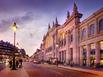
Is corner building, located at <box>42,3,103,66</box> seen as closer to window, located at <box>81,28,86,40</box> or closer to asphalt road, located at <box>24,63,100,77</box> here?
window, located at <box>81,28,86,40</box>

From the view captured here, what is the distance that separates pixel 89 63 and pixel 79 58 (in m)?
11.2

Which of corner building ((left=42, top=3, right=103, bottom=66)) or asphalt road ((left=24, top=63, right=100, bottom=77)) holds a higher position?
corner building ((left=42, top=3, right=103, bottom=66))

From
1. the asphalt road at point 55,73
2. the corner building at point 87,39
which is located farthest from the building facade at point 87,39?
the asphalt road at point 55,73

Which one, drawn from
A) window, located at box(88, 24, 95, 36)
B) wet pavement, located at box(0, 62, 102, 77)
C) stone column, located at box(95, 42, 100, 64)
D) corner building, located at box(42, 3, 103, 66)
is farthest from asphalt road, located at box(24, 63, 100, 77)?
window, located at box(88, 24, 95, 36)

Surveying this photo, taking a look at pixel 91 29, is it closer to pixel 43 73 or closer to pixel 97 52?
pixel 97 52

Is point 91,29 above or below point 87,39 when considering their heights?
above

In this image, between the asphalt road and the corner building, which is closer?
the asphalt road

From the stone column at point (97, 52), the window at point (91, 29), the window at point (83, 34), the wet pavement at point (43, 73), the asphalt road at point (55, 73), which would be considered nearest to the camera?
the wet pavement at point (43, 73)

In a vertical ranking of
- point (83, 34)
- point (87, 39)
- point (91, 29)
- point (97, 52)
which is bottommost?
point (97, 52)

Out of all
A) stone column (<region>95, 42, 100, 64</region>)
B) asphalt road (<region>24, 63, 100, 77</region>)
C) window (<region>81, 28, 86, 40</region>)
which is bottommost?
asphalt road (<region>24, 63, 100, 77</region>)

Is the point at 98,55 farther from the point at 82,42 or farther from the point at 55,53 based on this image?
the point at 55,53

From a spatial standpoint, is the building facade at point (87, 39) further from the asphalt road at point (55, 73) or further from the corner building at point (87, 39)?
the asphalt road at point (55, 73)

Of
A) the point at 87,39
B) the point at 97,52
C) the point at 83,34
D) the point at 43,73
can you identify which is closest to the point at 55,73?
the point at 43,73

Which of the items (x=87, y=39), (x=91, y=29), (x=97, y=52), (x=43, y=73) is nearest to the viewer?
(x=43, y=73)
